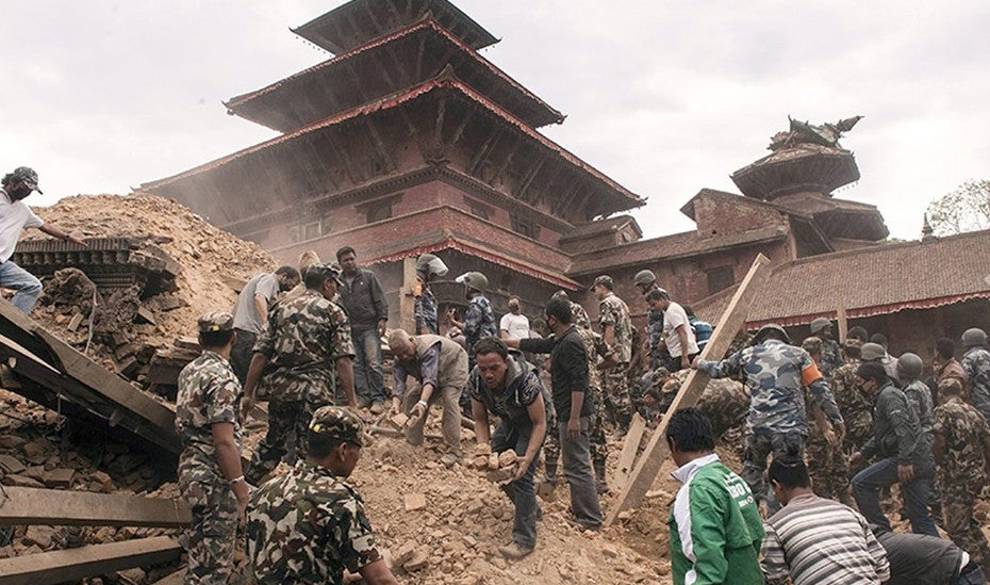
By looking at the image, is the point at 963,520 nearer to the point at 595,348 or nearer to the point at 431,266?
the point at 595,348

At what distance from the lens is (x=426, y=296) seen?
8867 mm

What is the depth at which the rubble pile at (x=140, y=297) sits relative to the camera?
23.3ft

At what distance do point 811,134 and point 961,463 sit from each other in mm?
25916

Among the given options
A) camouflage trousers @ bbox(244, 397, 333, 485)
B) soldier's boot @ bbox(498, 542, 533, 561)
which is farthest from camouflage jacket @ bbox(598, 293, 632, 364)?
camouflage trousers @ bbox(244, 397, 333, 485)

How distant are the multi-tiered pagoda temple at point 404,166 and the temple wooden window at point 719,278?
14.1 ft

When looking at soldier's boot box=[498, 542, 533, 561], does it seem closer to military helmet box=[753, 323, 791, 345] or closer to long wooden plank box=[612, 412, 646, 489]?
long wooden plank box=[612, 412, 646, 489]

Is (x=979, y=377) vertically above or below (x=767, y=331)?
below

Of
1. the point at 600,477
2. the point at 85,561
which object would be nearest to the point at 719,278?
the point at 600,477

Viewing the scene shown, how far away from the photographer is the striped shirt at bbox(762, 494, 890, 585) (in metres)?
3.17

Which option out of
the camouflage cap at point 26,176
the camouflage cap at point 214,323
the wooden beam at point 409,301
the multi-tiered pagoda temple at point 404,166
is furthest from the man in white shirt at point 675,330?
the multi-tiered pagoda temple at point 404,166

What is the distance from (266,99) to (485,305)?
1816 cm

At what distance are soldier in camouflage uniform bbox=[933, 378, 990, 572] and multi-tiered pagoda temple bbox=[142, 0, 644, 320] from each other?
12.3 meters

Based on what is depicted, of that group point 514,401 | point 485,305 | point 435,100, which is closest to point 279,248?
point 435,100

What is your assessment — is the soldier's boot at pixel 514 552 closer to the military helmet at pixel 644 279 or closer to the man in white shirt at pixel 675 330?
the man in white shirt at pixel 675 330
